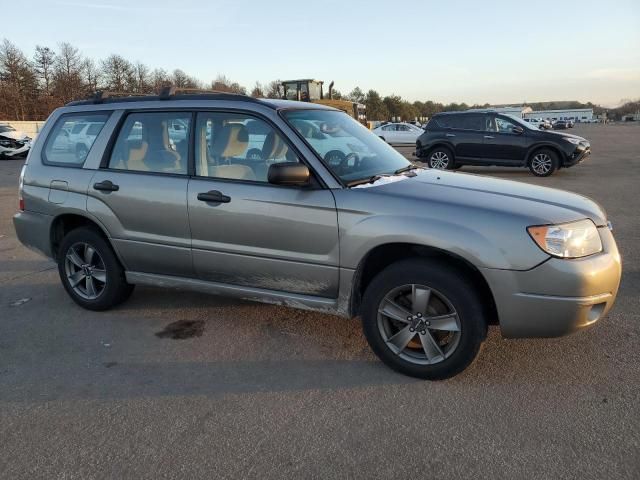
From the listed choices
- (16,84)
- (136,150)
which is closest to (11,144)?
(136,150)

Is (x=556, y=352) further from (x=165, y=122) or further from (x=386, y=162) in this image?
(x=165, y=122)

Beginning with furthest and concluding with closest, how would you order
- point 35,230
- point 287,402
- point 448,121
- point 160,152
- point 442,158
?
point 448,121 < point 442,158 < point 35,230 < point 160,152 < point 287,402

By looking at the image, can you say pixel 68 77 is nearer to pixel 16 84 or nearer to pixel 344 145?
pixel 16 84

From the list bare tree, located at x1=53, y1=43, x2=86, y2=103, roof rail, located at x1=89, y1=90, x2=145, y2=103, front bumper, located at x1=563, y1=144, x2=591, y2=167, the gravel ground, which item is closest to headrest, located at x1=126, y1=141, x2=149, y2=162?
roof rail, located at x1=89, y1=90, x2=145, y2=103

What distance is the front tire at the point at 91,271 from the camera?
4461mm

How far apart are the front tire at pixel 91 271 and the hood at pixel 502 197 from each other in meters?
2.47

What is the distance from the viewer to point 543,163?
46.6 feet

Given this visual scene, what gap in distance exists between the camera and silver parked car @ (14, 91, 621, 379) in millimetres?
3039

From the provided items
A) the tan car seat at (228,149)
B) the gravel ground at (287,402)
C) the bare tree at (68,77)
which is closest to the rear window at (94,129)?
the tan car seat at (228,149)

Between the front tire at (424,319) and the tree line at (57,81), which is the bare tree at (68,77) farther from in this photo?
the front tire at (424,319)

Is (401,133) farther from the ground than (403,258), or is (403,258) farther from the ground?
(401,133)

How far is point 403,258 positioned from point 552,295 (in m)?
0.92

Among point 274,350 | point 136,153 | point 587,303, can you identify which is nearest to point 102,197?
point 136,153

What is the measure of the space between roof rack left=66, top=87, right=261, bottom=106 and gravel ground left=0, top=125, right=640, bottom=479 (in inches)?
71.7
